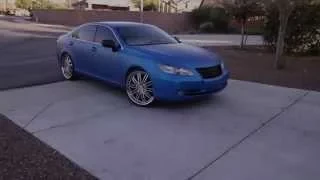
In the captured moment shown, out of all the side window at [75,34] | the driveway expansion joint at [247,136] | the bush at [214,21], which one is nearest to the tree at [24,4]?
the bush at [214,21]

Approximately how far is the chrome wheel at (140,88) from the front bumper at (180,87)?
0.19 meters

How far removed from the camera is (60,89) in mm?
9102

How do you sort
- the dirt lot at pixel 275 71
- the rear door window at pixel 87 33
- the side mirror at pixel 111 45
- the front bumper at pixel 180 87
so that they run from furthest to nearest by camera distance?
the dirt lot at pixel 275 71
the rear door window at pixel 87 33
the side mirror at pixel 111 45
the front bumper at pixel 180 87

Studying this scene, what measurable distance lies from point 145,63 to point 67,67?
3.00 m

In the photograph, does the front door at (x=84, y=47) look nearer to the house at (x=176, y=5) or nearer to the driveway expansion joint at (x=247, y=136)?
the driveway expansion joint at (x=247, y=136)

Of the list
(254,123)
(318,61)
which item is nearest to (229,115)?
(254,123)

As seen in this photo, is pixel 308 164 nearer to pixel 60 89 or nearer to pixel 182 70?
pixel 182 70

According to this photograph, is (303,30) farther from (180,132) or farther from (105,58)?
(180,132)

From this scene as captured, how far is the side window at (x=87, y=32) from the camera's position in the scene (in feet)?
30.6

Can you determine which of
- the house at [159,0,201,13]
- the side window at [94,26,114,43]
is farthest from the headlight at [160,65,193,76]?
the house at [159,0,201,13]

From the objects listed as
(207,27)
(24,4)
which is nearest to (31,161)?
(207,27)

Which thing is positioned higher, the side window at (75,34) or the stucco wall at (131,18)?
the side window at (75,34)

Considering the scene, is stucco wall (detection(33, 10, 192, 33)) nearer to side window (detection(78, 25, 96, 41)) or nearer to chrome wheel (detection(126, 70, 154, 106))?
side window (detection(78, 25, 96, 41))

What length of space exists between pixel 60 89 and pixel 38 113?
75.5 inches
